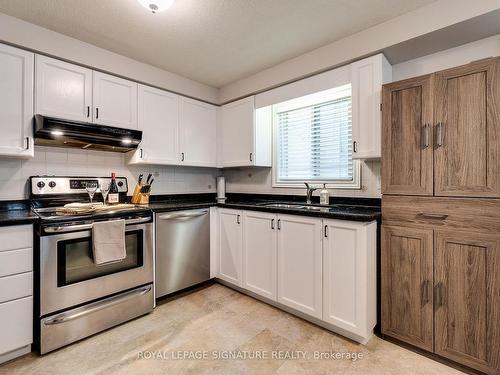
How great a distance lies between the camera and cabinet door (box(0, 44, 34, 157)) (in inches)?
76.6

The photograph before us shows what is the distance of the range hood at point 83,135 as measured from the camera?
205cm

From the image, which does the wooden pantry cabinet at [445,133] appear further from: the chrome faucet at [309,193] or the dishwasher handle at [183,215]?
the dishwasher handle at [183,215]

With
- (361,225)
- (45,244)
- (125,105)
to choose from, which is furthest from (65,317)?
(361,225)

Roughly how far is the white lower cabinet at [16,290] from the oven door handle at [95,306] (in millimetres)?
141

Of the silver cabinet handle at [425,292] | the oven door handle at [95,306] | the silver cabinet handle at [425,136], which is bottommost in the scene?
the oven door handle at [95,306]

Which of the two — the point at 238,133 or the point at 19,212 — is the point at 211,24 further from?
the point at 19,212

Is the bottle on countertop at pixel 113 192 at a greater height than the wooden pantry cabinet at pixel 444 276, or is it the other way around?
the bottle on countertop at pixel 113 192

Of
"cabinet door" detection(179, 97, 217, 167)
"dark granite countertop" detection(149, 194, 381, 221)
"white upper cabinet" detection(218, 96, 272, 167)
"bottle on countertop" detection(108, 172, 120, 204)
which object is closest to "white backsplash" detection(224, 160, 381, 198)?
"dark granite countertop" detection(149, 194, 381, 221)

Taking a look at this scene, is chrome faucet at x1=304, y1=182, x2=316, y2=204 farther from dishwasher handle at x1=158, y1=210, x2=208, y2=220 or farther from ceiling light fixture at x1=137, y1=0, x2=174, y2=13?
ceiling light fixture at x1=137, y1=0, x2=174, y2=13

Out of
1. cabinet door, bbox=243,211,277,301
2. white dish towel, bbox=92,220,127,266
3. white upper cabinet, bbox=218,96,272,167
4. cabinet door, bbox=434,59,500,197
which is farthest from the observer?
white upper cabinet, bbox=218,96,272,167

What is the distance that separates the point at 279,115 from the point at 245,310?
88.8 inches

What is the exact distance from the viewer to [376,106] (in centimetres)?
206

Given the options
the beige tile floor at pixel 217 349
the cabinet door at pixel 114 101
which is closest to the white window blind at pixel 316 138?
the beige tile floor at pixel 217 349

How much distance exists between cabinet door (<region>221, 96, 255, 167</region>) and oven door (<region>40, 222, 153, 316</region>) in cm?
139
